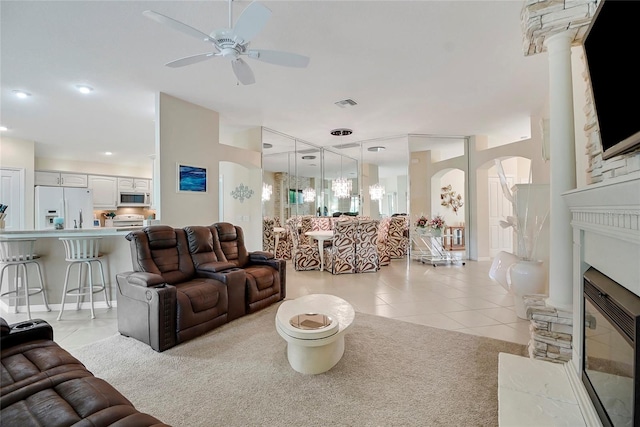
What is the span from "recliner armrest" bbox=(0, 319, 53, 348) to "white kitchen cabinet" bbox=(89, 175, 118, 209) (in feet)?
27.0

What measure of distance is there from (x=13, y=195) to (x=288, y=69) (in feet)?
23.9

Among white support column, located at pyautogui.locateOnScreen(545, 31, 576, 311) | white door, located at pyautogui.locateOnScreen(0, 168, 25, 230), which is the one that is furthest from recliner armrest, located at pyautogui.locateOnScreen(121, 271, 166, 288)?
white door, located at pyautogui.locateOnScreen(0, 168, 25, 230)

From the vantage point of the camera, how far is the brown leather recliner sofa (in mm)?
2650

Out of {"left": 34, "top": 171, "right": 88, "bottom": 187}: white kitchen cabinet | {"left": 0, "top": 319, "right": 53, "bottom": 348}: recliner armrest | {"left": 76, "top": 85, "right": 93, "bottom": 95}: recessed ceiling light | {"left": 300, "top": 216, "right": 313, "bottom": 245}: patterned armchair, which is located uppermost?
{"left": 76, "top": 85, "right": 93, "bottom": 95}: recessed ceiling light

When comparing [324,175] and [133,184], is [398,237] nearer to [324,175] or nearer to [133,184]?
[324,175]

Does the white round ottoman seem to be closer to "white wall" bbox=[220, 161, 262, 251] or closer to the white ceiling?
the white ceiling

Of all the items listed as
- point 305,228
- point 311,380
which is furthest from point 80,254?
point 305,228

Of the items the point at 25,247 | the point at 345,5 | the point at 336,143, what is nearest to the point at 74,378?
the point at 345,5

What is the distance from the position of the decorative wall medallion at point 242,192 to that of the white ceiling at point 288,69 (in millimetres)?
1283

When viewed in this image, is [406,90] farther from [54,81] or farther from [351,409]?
[54,81]

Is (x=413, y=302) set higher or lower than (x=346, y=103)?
lower

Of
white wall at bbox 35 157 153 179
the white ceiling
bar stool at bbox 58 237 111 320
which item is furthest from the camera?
white wall at bbox 35 157 153 179

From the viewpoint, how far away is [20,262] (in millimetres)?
3404

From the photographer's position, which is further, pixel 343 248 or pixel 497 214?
pixel 497 214
